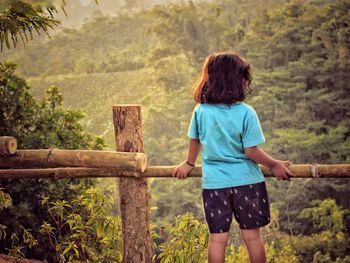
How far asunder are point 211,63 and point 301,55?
22.1m

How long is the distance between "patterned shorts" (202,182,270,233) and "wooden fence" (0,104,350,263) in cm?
33

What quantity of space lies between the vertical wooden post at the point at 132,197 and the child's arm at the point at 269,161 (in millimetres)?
794

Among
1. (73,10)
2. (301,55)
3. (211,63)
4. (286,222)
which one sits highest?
(73,10)

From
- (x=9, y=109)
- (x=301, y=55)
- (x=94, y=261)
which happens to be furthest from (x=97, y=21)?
(x=94, y=261)

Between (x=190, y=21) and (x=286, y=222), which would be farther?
(x=190, y=21)

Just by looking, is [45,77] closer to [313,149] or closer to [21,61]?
[21,61]

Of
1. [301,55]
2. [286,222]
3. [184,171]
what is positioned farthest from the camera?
[301,55]

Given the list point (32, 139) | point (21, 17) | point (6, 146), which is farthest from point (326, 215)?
point (6, 146)

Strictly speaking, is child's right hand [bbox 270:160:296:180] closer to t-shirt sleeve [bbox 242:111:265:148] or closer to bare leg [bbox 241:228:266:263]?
t-shirt sleeve [bbox 242:111:265:148]

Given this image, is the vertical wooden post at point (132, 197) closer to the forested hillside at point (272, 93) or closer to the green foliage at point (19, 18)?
the green foliage at point (19, 18)

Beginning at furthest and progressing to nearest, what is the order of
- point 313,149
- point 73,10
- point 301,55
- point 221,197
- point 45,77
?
1. point 73,10
2. point 45,77
3. point 301,55
4. point 313,149
5. point 221,197

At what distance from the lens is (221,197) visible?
2.55 m

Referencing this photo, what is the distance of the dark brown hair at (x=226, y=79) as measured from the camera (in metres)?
2.54

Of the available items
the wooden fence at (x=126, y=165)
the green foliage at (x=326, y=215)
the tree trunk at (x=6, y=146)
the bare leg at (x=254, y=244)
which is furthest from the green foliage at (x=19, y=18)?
the green foliage at (x=326, y=215)
